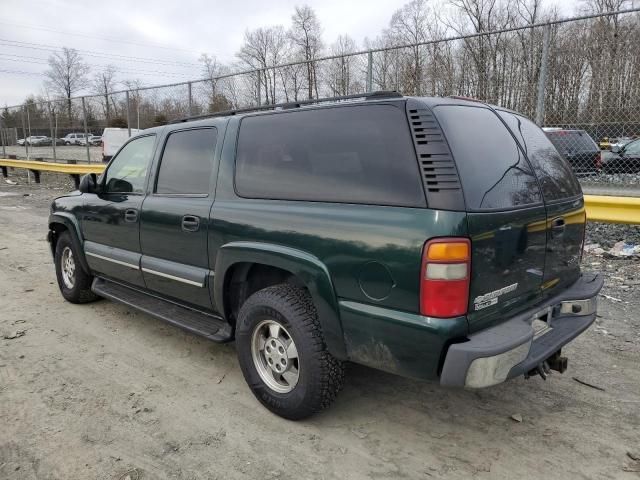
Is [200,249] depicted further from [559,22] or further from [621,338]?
[559,22]

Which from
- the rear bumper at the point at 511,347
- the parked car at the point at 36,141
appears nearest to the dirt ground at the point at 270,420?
the rear bumper at the point at 511,347

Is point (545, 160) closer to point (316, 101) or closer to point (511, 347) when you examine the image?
point (511, 347)

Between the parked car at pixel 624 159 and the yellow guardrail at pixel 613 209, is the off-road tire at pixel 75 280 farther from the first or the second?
the parked car at pixel 624 159

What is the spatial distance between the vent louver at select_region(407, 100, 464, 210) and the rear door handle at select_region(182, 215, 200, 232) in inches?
66.0

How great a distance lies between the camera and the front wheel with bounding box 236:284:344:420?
8.76 feet

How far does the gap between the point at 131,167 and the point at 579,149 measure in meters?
5.77

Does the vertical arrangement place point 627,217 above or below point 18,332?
above

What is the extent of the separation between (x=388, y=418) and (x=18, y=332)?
3436 millimetres

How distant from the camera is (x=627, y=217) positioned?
5.51 metres

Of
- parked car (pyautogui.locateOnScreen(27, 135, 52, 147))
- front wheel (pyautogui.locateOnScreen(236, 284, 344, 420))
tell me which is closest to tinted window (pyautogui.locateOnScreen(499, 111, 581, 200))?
front wheel (pyautogui.locateOnScreen(236, 284, 344, 420))

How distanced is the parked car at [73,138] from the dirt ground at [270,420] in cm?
1375

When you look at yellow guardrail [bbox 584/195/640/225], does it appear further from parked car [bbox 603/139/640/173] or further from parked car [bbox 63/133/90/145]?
parked car [bbox 63/133/90/145]

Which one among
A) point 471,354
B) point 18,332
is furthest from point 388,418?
point 18,332

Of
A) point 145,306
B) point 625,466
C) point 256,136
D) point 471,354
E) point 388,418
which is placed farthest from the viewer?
point 145,306
